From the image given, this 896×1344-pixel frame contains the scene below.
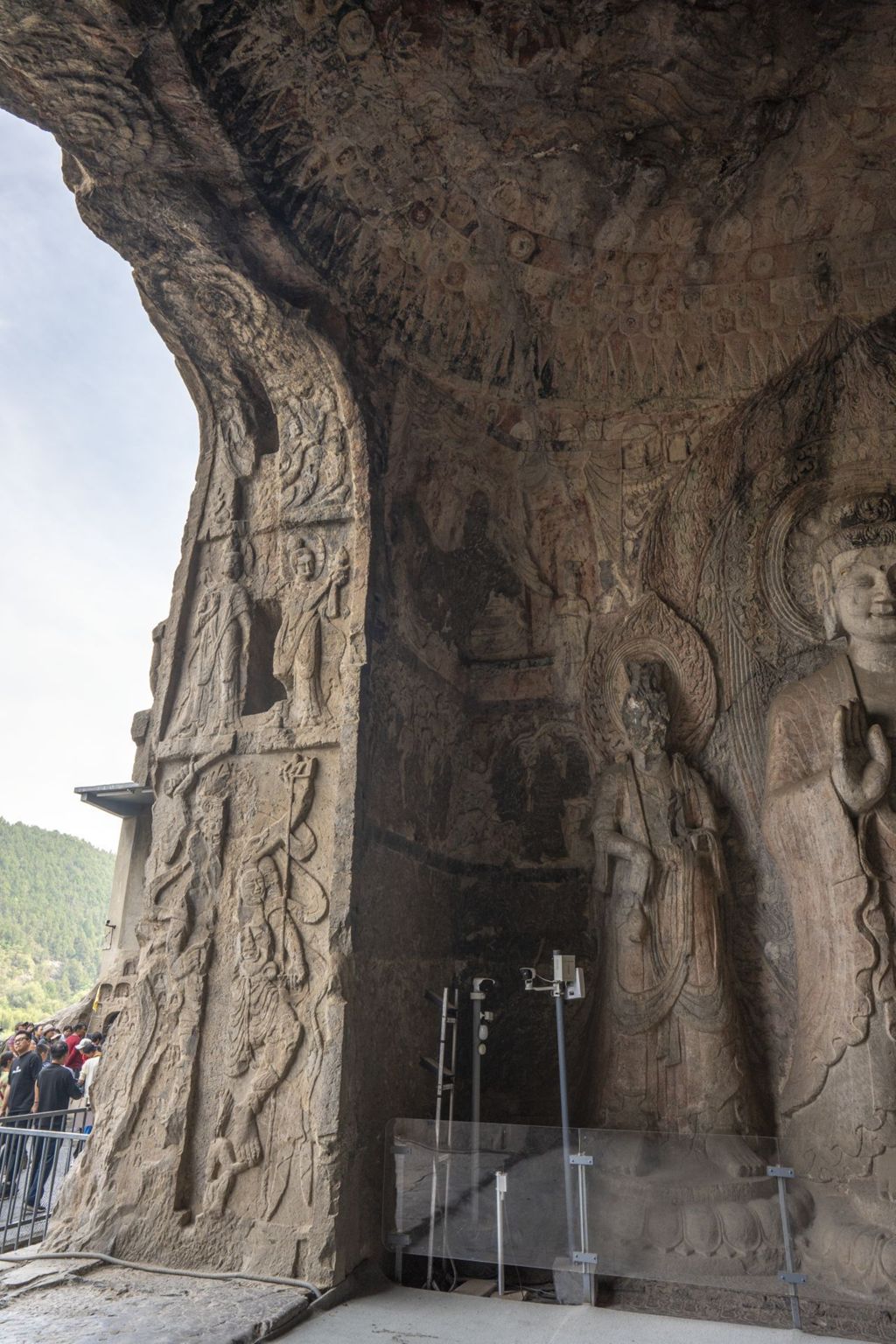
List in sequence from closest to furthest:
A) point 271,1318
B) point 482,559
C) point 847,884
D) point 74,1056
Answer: point 271,1318
point 847,884
point 482,559
point 74,1056

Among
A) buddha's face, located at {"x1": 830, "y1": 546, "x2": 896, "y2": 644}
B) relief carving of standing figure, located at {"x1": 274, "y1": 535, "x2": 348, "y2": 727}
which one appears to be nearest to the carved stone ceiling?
relief carving of standing figure, located at {"x1": 274, "y1": 535, "x2": 348, "y2": 727}

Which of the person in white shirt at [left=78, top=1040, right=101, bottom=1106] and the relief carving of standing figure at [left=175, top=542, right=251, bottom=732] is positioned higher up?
the relief carving of standing figure at [left=175, top=542, right=251, bottom=732]

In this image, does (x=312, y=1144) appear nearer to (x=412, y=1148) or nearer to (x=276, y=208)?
(x=412, y=1148)

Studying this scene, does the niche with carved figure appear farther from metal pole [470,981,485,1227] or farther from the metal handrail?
the metal handrail

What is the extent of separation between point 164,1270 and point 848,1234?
3.07m

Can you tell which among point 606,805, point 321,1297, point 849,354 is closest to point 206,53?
point 849,354

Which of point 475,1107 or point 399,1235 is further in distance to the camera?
point 475,1107

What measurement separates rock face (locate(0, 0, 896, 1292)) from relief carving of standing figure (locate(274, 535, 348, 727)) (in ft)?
0.10

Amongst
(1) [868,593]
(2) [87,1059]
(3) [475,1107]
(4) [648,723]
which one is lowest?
(3) [475,1107]

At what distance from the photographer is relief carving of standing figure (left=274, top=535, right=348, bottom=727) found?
534 centimetres

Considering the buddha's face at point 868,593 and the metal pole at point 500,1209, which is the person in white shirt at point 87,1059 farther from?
the buddha's face at point 868,593

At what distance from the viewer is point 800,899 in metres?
5.38

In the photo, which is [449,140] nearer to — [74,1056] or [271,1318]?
[271,1318]

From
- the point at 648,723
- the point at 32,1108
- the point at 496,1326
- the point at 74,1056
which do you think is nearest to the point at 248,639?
the point at 648,723
